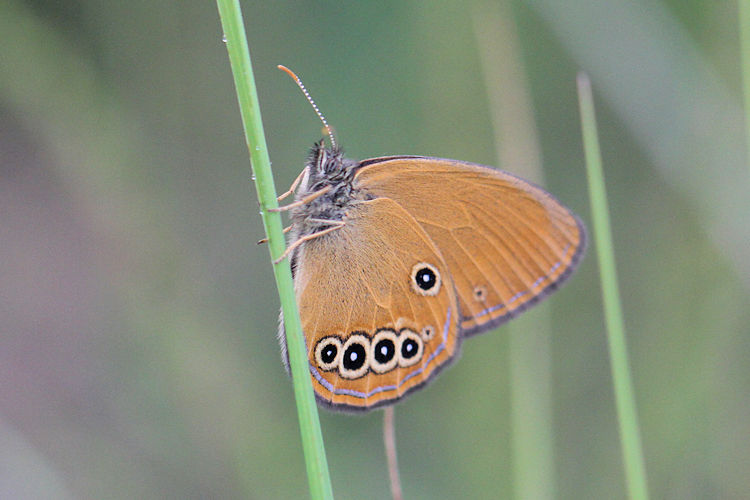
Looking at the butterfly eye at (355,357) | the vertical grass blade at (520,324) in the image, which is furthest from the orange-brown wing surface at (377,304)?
the vertical grass blade at (520,324)

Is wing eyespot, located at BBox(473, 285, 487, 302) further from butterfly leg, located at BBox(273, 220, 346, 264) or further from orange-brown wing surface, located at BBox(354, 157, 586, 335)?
butterfly leg, located at BBox(273, 220, 346, 264)

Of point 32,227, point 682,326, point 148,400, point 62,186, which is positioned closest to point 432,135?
point 682,326

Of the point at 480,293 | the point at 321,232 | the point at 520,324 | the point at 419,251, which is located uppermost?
the point at 321,232

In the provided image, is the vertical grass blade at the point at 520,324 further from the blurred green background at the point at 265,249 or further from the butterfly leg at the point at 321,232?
the butterfly leg at the point at 321,232

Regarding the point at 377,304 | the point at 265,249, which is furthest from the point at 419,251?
the point at 265,249

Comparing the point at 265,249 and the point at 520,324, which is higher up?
the point at 265,249

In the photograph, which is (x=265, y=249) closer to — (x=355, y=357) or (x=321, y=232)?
(x=321, y=232)

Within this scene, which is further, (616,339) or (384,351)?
(384,351)
